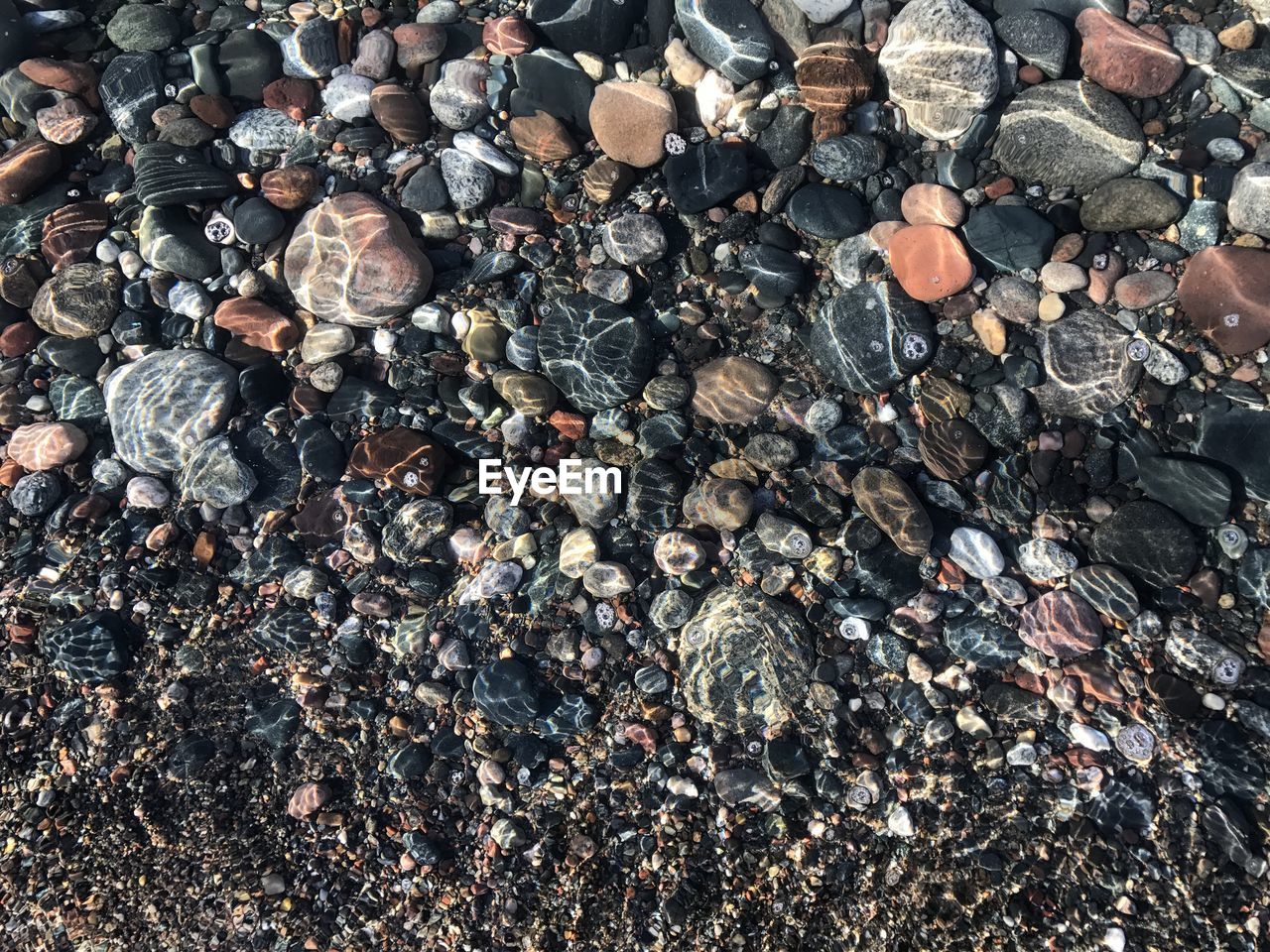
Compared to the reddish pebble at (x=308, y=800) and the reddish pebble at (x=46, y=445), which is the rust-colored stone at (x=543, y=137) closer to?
the reddish pebble at (x=46, y=445)

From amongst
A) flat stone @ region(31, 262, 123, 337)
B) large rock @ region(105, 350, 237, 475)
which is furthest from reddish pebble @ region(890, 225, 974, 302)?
flat stone @ region(31, 262, 123, 337)

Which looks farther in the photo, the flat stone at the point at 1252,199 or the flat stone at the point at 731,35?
the flat stone at the point at 731,35

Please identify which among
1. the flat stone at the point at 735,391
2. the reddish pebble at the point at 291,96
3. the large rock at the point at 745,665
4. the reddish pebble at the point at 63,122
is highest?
the reddish pebble at the point at 291,96

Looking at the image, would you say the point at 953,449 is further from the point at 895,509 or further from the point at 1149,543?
the point at 1149,543

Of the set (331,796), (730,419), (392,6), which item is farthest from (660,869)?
(392,6)

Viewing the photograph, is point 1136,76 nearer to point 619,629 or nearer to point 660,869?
point 619,629

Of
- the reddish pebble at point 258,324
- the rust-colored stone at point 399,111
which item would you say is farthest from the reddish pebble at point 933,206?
the reddish pebble at point 258,324

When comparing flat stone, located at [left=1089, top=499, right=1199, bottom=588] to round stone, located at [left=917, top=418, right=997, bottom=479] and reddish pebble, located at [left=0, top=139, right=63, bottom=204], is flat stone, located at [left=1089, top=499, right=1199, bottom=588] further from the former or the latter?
reddish pebble, located at [left=0, top=139, right=63, bottom=204]
